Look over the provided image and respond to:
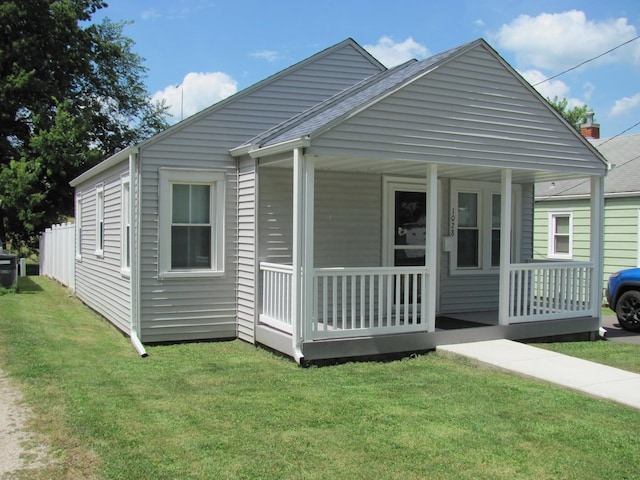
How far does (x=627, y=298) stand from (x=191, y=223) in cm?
809

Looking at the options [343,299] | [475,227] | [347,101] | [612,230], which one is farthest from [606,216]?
[343,299]

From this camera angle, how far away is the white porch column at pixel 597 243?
10211 millimetres

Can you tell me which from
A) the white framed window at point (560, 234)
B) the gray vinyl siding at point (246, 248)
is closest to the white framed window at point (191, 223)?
the gray vinyl siding at point (246, 248)

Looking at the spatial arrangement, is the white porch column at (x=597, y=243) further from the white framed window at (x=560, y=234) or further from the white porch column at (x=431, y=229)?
the white framed window at (x=560, y=234)

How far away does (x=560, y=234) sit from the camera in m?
17.3

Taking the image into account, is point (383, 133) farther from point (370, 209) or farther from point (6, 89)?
point (6, 89)

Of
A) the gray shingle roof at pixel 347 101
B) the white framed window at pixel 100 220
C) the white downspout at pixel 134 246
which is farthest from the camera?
the white framed window at pixel 100 220

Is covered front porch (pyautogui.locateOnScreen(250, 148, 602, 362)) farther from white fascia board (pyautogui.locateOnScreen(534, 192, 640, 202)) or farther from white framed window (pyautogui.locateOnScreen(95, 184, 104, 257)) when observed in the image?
white fascia board (pyautogui.locateOnScreen(534, 192, 640, 202))

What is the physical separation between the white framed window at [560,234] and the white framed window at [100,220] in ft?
39.0

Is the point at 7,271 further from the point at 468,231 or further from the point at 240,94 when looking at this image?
the point at 468,231

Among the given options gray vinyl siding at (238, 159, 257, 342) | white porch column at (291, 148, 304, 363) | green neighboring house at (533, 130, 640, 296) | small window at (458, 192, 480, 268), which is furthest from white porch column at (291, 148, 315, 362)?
green neighboring house at (533, 130, 640, 296)

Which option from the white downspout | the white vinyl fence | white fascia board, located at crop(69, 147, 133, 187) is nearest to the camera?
the white downspout

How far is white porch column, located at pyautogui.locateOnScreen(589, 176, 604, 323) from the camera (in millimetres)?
10211

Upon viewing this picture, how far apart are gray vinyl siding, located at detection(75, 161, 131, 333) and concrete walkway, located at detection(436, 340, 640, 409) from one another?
5.32 meters
